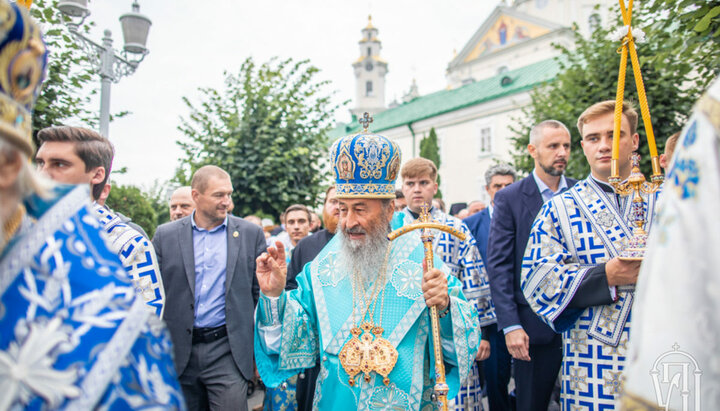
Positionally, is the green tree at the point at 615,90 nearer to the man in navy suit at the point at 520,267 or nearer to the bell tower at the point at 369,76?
the man in navy suit at the point at 520,267

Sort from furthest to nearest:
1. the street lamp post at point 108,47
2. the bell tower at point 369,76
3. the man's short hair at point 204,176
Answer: the bell tower at point 369,76, the street lamp post at point 108,47, the man's short hair at point 204,176

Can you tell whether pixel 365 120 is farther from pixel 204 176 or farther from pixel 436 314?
pixel 204 176

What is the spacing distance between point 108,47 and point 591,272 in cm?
653

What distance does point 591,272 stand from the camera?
2.56 meters

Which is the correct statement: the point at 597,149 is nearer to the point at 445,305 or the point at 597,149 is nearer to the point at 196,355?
the point at 445,305

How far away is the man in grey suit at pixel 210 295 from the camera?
3.87 m

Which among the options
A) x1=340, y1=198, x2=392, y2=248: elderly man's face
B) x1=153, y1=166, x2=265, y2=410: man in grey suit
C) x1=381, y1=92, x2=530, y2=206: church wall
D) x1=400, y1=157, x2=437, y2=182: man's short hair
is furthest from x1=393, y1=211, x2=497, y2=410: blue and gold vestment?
x1=381, y1=92, x2=530, y2=206: church wall

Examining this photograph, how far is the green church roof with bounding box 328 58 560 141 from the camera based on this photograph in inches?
1151

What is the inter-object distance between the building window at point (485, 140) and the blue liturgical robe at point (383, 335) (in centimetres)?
2918

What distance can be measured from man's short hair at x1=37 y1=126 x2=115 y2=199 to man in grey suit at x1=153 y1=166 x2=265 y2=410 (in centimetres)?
137

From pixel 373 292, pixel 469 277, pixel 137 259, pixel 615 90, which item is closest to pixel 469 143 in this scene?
pixel 615 90

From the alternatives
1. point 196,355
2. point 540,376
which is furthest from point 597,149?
point 196,355

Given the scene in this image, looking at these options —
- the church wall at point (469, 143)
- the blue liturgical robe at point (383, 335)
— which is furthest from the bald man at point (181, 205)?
the church wall at point (469, 143)

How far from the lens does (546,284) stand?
272cm
